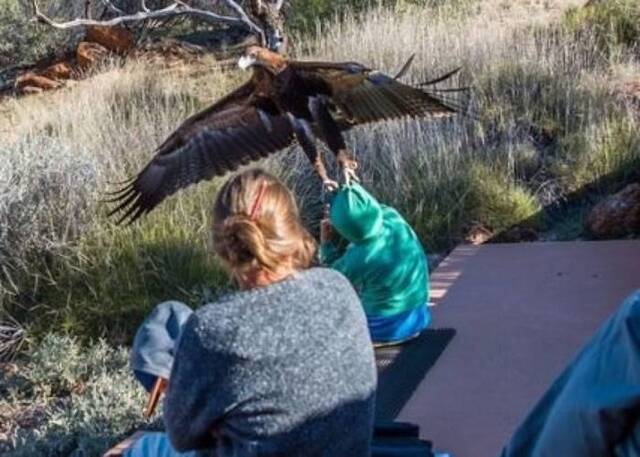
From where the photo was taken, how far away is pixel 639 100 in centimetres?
847

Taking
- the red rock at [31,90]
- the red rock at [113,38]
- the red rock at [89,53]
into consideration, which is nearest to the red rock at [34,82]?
the red rock at [31,90]

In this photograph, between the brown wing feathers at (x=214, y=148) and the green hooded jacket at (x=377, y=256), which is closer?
the green hooded jacket at (x=377, y=256)

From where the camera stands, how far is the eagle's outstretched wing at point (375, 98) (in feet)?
18.0

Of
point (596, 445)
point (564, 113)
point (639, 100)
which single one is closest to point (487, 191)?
point (564, 113)

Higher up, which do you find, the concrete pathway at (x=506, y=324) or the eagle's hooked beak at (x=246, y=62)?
the eagle's hooked beak at (x=246, y=62)

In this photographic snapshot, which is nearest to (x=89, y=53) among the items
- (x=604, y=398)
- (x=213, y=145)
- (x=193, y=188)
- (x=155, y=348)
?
(x=193, y=188)

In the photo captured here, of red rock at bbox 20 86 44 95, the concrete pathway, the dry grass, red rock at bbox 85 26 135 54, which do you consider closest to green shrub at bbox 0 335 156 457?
the dry grass

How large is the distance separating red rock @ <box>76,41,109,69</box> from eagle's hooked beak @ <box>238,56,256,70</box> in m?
9.70

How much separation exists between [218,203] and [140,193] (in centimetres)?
341

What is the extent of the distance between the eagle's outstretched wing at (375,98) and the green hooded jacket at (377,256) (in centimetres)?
107

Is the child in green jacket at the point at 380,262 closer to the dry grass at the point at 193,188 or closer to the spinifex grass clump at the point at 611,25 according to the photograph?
the dry grass at the point at 193,188

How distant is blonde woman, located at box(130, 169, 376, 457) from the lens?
2527mm

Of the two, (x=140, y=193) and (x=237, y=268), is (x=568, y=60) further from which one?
(x=237, y=268)

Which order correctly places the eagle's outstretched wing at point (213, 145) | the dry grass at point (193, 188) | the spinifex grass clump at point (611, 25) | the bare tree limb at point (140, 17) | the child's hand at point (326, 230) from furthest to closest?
the spinifex grass clump at point (611, 25) < the bare tree limb at point (140, 17) < the eagle's outstretched wing at point (213, 145) < the dry grass at point (193, 188) < the child's hand at point (326, 230)
